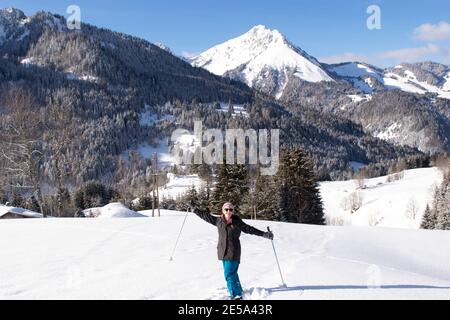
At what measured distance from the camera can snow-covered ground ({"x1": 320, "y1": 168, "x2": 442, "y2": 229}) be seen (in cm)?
10744

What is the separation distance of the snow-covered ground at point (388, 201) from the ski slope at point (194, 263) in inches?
3298

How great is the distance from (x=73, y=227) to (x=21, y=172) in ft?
53.0

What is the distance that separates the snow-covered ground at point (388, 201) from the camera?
107 metres

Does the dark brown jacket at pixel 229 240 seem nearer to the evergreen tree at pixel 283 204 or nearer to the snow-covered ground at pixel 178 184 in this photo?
the evergreen tree at pixel 283 204

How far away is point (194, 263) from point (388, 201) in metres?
112

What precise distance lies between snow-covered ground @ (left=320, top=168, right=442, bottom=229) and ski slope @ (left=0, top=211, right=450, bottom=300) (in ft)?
275

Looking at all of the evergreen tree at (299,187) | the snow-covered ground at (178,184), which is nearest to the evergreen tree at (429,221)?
the evergreen tree at (299,187)

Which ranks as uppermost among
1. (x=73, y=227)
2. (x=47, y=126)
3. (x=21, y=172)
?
(x=47, y=126)

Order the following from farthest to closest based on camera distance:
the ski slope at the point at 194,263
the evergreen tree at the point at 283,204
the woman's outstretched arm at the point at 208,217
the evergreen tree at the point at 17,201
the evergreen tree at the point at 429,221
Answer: the evergreen tree at the point at 17,201 → the evergreen tree at the point at 429,221 → the evergreen tree at the point at 283,204 → the ski slope at the point at 194,263 → the woman's outstretched arm at the point at 208,217

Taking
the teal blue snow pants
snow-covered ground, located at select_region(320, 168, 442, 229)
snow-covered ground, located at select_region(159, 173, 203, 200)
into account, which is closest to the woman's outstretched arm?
the teal blue snow pants
